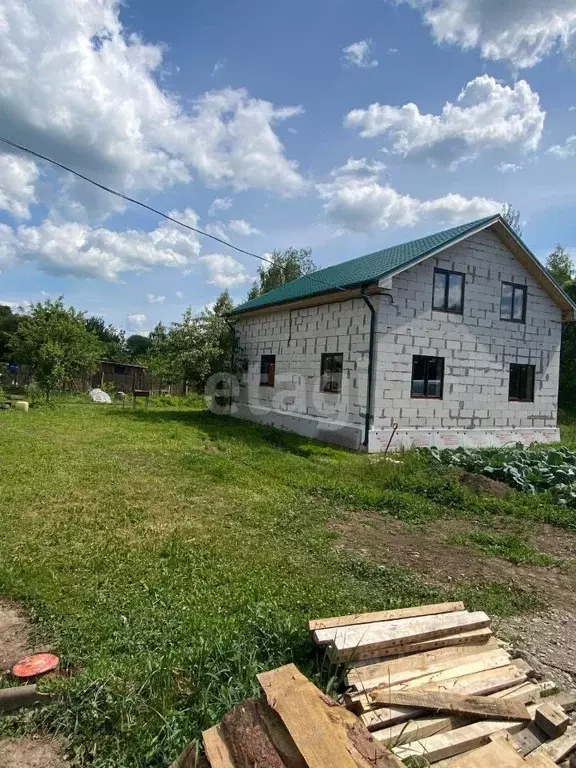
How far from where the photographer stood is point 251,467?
357 inches

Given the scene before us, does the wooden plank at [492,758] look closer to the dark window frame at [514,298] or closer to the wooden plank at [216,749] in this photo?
the wooden plank at [216,749]

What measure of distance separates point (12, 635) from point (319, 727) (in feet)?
7.86

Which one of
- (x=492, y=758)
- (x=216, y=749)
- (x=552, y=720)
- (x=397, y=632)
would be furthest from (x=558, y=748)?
(x=216, y=749)

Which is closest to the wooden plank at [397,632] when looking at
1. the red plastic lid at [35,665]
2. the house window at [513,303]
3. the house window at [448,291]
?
the red plastic lid at [35,665]

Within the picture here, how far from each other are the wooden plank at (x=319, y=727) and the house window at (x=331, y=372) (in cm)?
1034

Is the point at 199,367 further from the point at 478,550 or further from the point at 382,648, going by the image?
the point at 382,648

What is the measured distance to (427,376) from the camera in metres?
12.4

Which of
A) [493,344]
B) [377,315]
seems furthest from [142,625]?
[493,344]

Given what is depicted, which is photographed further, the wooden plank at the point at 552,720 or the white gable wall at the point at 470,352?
the white gable wall at the point at 470,352

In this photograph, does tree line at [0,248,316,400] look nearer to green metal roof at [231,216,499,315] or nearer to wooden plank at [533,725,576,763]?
green metal roof at [231,216,499,315]

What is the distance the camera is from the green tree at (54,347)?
1798cm

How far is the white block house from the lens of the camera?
38.4 feet

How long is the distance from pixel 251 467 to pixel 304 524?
Answer: 322cm

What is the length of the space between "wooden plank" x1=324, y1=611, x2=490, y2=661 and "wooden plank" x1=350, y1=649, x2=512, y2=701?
19cm
